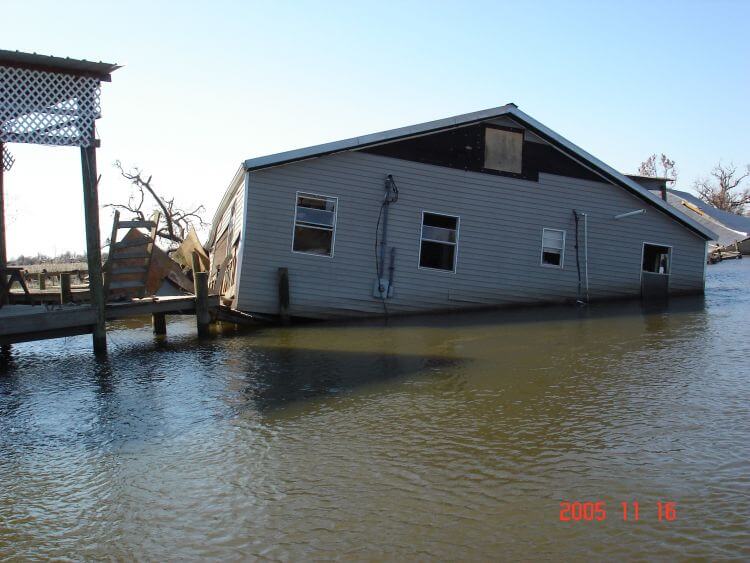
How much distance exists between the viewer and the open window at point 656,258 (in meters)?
19.4

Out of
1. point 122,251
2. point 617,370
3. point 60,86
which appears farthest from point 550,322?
point 60,86

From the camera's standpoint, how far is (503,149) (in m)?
17.1

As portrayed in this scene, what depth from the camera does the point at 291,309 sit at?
15.1 m

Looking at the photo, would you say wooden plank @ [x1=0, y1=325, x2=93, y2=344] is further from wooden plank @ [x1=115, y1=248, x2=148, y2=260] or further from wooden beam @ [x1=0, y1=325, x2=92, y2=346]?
wooden plank @ [x1=115, y1=248, x2=148, y2=260]

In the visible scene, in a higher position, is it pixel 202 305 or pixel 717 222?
pixel 717 222

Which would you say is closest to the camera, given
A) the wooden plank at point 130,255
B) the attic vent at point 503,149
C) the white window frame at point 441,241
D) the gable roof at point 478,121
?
the wooden plank at point 130,255

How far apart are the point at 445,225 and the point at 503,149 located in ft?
8.34

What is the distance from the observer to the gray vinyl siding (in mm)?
14930

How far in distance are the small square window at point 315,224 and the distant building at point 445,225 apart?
26mm
